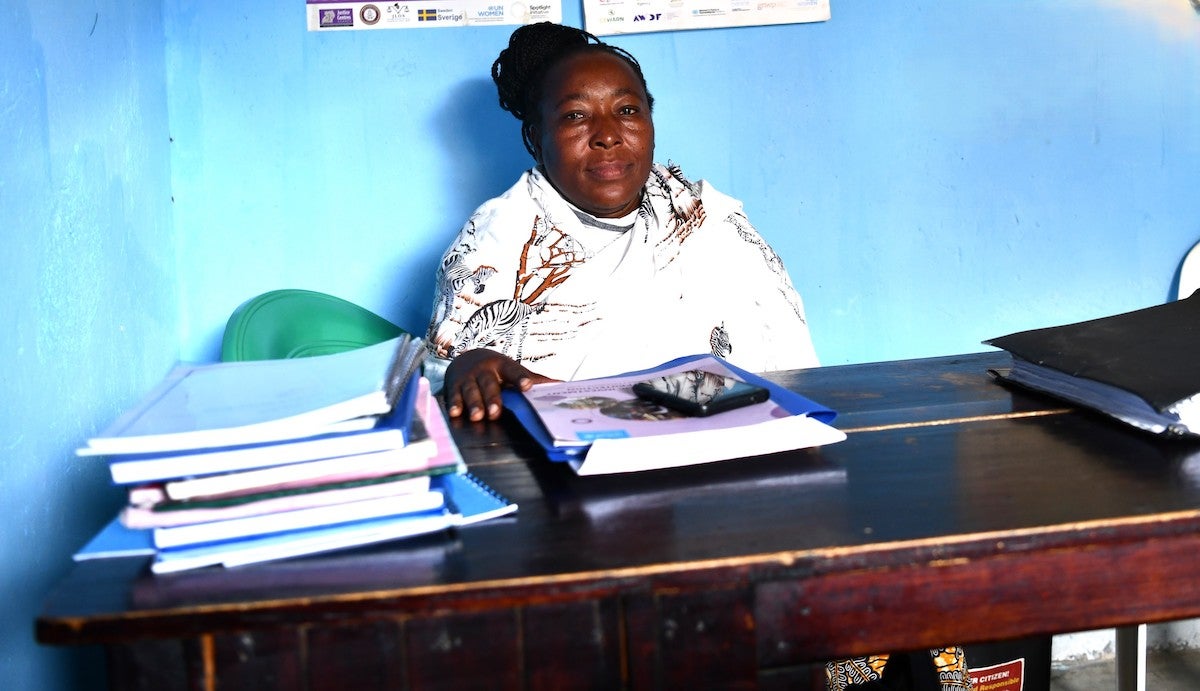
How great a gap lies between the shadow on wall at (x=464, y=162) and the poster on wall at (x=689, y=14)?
0.29m

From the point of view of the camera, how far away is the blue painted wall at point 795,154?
222cm

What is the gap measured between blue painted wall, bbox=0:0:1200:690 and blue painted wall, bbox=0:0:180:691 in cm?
4

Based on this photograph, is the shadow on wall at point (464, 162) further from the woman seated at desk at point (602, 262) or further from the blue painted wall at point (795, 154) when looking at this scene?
the woman seated at desk at point (602, 262)

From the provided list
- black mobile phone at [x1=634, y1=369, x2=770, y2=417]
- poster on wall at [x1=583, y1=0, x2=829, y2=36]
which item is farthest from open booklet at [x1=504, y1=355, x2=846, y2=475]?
poster on wall at [x1=583, y1=0, x2=829, y2=36]

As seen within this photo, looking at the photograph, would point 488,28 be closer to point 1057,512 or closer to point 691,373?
point 691,373

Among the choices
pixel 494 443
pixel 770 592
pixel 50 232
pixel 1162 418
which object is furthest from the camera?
pixel 50 232

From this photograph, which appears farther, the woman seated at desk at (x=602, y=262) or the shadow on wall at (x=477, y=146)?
the shadow on wall at (x=477, y=146)

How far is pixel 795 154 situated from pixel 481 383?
137 cm

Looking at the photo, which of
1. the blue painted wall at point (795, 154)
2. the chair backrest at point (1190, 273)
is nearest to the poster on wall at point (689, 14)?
the blue painted wall at point (795, 154)

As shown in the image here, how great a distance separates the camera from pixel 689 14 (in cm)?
233

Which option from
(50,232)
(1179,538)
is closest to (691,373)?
(1179,538)

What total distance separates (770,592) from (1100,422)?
542 mm

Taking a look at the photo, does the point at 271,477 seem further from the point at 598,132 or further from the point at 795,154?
the point at 795,154

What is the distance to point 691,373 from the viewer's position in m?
1.18
